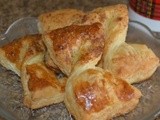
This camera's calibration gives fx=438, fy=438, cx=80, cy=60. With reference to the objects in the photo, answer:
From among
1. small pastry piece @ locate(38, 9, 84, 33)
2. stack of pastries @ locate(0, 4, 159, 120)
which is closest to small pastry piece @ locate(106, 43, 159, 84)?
stack of pastries @ locate(0, 4, 159, 120)

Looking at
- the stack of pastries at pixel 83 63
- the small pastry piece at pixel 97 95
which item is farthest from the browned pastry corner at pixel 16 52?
the small pastry piece at pixel 97 95

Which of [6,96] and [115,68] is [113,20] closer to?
[115,68]

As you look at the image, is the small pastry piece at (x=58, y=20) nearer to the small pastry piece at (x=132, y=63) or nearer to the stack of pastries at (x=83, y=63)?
the stack of pastries at (x=83, y=63)

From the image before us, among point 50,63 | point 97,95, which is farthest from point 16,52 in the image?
point 97,95

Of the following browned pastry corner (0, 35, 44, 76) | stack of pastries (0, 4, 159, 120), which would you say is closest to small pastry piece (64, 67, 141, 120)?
stack of pastries (0, 4, 159, 120)

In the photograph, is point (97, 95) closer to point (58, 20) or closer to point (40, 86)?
point (40, 86)

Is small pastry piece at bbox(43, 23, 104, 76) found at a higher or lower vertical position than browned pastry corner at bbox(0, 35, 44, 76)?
higher

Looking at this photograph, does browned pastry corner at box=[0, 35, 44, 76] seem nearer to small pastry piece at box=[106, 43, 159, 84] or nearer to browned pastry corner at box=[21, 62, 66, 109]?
browned pastry corner at box=[21, 62, 66, 109]

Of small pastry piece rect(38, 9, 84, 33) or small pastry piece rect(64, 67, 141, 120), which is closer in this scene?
small pastry piece rect(64, 67, 141, 120)
